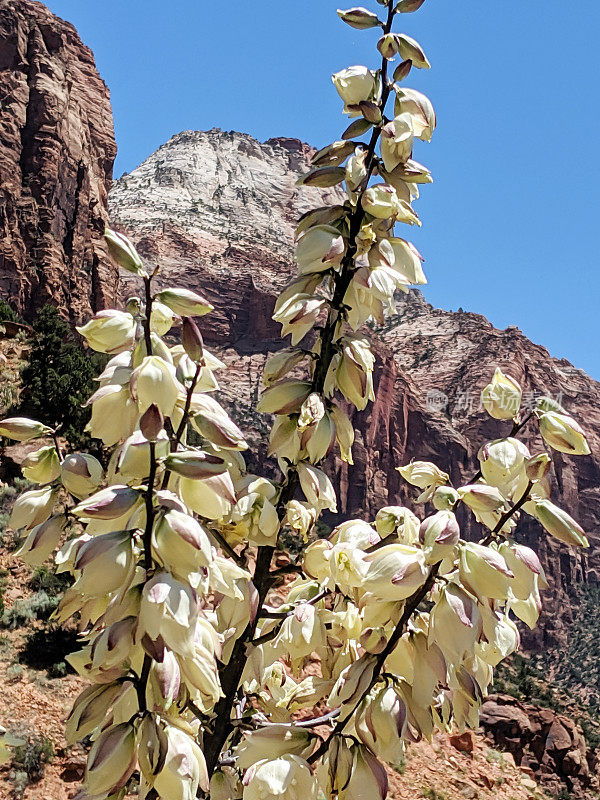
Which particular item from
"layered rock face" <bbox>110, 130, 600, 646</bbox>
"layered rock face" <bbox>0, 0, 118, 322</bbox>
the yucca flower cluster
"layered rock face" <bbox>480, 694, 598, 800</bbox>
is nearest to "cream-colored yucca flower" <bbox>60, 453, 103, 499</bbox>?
the yucca flower cluster

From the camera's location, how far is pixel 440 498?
0.78 meters

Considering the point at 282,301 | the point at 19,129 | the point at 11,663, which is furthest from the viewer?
the point at 19,129

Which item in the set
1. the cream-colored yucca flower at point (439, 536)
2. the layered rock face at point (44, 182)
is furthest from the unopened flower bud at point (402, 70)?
the layered rock face at point (44, 182)

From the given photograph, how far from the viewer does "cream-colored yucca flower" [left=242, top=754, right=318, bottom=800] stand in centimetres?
77

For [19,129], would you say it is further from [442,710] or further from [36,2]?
[442,710]

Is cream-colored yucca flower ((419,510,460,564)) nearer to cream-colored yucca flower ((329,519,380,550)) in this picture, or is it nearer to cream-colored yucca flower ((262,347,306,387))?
cream-colored yucca flower ((329,519,380,550))

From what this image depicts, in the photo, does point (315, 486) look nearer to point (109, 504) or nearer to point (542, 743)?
point (109, 504)

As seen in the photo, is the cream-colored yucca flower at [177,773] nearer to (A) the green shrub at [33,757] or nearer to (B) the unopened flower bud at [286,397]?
(B) the unopened flower bud at [286,397]

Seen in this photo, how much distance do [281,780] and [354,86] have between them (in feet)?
3.13

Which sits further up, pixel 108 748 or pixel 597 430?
pixel 597 430

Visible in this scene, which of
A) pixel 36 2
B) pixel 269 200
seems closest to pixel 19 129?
pixel 36 2

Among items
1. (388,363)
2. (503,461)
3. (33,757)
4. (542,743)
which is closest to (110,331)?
(503,461)

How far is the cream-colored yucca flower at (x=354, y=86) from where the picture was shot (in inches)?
40.0

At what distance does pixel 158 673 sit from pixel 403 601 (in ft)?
1.00
